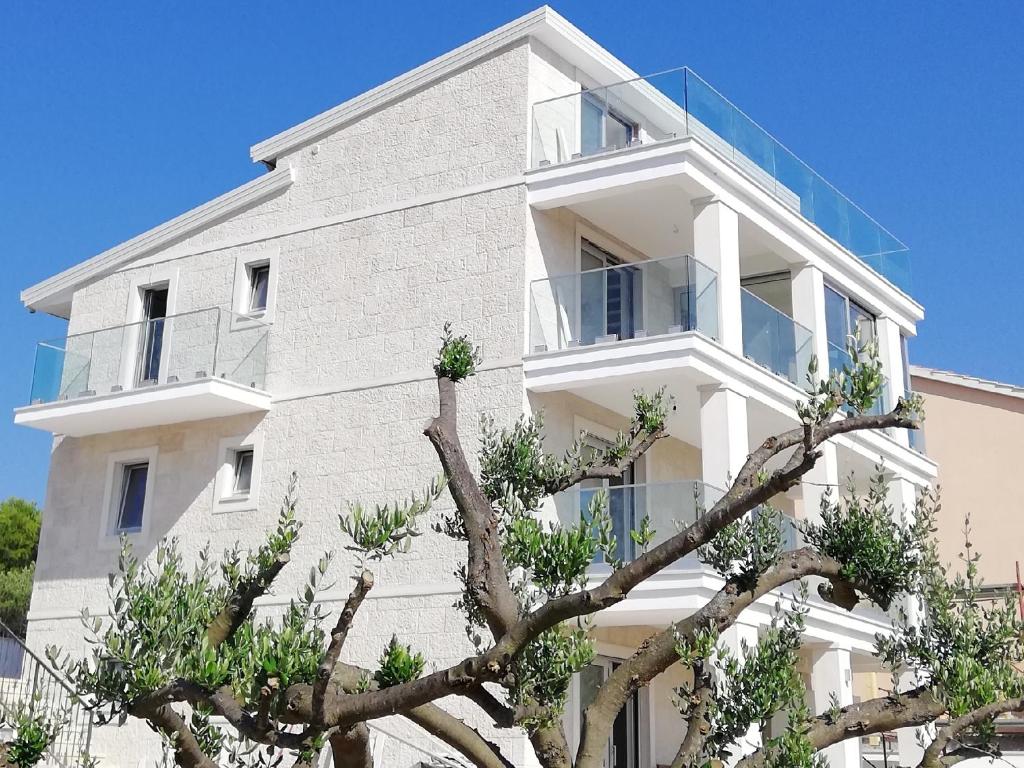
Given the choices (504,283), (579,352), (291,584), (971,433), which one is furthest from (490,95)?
(971,433)

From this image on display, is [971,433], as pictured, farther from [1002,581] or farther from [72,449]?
[72,449]

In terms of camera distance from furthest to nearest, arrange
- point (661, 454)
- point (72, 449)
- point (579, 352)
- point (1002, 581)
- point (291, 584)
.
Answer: point (1002, 581) → point (72, 449) → point (661, 454) → point (291, 584) → point (579, 352)

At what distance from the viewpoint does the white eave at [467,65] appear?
20.3 metres

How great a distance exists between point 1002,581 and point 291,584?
1876 centimetres

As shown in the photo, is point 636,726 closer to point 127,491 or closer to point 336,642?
point 127,491

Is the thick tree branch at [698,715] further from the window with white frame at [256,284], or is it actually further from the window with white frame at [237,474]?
the window with white frame at [256,284]

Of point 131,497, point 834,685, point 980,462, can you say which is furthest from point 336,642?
point 980,462

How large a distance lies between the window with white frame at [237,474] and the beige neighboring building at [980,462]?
57.7ft

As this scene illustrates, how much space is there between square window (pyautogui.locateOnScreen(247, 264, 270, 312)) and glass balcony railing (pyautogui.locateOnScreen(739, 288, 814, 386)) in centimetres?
836

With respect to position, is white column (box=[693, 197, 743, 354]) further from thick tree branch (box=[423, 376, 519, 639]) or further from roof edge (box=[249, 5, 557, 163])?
thick tree branch (box=[423, 376, 519, 639])

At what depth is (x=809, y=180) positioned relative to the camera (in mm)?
21734

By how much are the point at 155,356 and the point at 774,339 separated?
1017cm

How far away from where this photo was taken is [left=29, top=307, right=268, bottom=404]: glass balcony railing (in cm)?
2112

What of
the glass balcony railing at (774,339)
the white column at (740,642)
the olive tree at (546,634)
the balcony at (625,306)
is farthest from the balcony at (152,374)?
the olive tree at (546,634)
